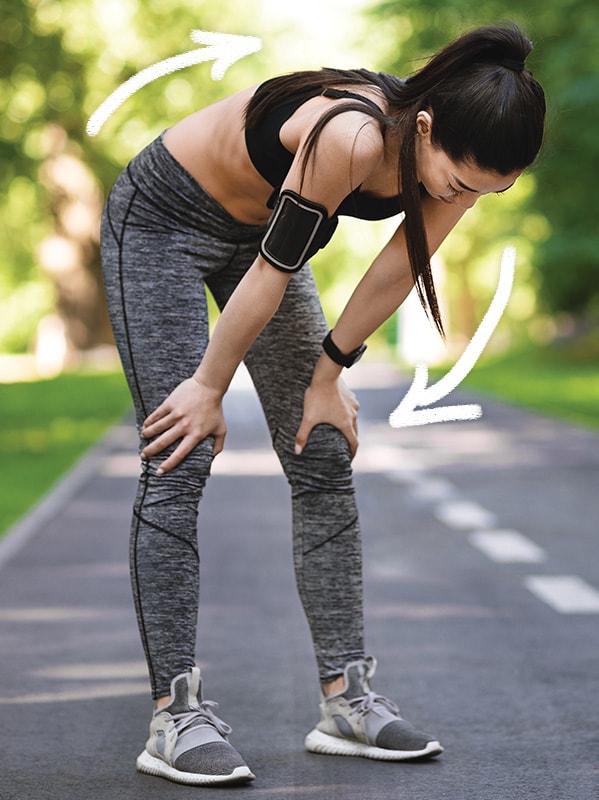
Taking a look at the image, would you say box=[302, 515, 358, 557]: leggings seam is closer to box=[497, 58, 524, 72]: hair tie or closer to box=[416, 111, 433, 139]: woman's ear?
box=[416, 111, 433, 139]: woman's ear

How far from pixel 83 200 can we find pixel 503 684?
3191 centimetres

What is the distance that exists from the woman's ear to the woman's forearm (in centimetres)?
41

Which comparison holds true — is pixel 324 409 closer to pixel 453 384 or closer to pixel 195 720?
pixel 453 384

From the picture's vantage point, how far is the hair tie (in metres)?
3.20

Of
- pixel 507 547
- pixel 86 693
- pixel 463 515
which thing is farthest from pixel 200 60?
pixel 463 515

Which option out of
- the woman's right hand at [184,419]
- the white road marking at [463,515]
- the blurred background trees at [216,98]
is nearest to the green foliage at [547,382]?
the blurred background trees at [216,98]

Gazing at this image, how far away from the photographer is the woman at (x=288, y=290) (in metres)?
3.19

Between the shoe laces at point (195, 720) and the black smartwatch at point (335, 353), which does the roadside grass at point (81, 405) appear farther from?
the black smartwatch at point (335, 353)

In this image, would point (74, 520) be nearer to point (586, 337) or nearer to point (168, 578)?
point (168, 578)

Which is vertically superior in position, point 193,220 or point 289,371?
point 193,220

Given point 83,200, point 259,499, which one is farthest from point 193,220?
point 83,200

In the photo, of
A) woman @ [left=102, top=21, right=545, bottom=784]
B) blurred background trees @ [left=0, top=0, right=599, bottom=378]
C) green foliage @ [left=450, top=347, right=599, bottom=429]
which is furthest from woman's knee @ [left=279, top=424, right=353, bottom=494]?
green foliage @ [left=450, top=347, right=599, bottom=429]

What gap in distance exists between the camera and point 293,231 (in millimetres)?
3289

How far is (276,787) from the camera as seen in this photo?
11.5ft
